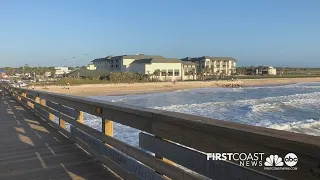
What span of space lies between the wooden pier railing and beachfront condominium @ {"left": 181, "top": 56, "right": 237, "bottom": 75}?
12739 cm

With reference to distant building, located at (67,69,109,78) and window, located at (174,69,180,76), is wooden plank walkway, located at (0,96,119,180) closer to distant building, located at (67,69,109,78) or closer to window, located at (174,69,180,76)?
distant building, located at (67,69,109,78)

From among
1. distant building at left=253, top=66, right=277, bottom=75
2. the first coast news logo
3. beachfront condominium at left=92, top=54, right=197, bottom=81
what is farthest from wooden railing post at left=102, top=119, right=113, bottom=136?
distant building at left=253, top=66, right=277, bottom=75

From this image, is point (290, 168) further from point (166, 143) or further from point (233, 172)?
point (166, 143)

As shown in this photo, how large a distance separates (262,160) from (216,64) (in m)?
144

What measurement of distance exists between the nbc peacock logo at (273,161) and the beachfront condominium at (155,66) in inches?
4003

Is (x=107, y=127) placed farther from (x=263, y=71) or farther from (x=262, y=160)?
(x=263, y=71)

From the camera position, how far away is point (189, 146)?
2867 millimetres

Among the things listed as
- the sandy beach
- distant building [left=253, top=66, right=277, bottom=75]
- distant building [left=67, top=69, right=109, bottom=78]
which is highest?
distant building [left=253, top=66, right=277, bottom=75]

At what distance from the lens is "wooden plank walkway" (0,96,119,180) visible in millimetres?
4699

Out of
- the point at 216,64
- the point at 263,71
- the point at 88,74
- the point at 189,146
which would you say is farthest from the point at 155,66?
the point at 189,146

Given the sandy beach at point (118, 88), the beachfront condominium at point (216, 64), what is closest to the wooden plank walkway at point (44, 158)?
the sandy beach at point (118, 88)

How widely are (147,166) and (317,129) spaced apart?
14323 mm

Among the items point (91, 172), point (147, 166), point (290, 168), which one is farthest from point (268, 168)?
point (91, 172)

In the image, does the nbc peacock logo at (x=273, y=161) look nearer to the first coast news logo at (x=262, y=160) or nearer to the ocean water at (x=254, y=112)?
the first coast news logo at (x=262, y=160)
